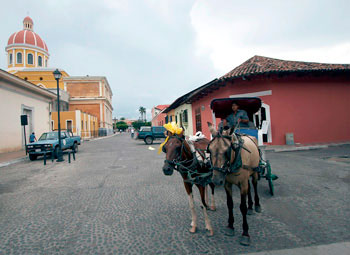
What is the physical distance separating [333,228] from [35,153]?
43.6 feet

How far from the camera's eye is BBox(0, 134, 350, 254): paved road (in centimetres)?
285

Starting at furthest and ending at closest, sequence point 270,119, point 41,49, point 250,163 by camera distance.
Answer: point 41,49
point 270,119
point 250,163

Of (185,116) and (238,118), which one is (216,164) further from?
(185,116)

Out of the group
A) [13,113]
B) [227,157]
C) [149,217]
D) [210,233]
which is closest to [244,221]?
[210,233]

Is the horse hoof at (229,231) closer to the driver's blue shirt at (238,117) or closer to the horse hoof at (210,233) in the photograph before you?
the horse hoof at (210,233)

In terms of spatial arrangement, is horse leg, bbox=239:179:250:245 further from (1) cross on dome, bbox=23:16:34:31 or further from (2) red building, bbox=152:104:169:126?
(1) cross on dome, bbox=23:16:34:31

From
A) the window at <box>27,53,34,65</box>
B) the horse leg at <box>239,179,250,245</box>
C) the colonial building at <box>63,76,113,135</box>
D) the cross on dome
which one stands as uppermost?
the cross on dome

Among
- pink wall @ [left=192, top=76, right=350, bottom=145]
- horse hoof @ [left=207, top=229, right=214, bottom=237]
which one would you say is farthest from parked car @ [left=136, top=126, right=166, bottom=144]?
horse hoof @ [left=207, top=229, right=214, bottom=237]

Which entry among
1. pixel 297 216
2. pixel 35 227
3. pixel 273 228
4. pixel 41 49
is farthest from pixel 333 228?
pixel 41 49

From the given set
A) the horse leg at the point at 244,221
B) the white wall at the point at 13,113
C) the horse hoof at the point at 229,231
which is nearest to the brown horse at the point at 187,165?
the horse hoof at the point at 229,231

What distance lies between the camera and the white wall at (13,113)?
15.1 m

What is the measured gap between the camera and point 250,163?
3.35 m

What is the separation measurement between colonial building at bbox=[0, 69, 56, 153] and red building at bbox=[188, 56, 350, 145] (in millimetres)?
15987

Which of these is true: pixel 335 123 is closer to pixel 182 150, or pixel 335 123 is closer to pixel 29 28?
pixel 182 150
